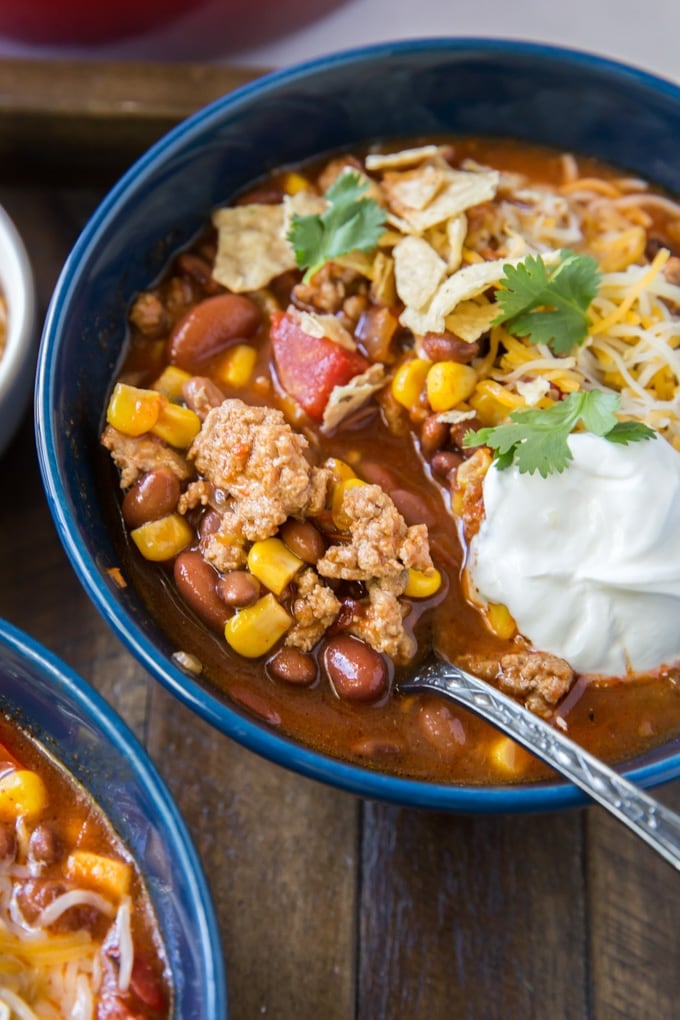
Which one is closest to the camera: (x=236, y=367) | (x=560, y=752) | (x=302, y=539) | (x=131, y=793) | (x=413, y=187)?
(x=560, y=752)

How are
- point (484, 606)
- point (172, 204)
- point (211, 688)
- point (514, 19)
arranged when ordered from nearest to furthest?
point (211, 688) → point (484, 606) → point (172, 204) → point (514, 19)

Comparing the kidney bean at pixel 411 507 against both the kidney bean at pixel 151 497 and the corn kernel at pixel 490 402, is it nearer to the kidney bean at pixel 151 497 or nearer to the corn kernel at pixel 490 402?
the corn kernel at pixel 490 402

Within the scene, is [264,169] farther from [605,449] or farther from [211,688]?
[211,688]

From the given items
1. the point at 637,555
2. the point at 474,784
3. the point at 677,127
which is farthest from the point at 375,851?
the point at 677,127

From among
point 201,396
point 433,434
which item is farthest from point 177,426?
point 433,434

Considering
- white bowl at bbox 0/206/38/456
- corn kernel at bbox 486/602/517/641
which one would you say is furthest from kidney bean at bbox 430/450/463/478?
white bowl at bbox 0/206/38/456

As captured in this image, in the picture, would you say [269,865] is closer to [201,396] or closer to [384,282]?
[201,396]
